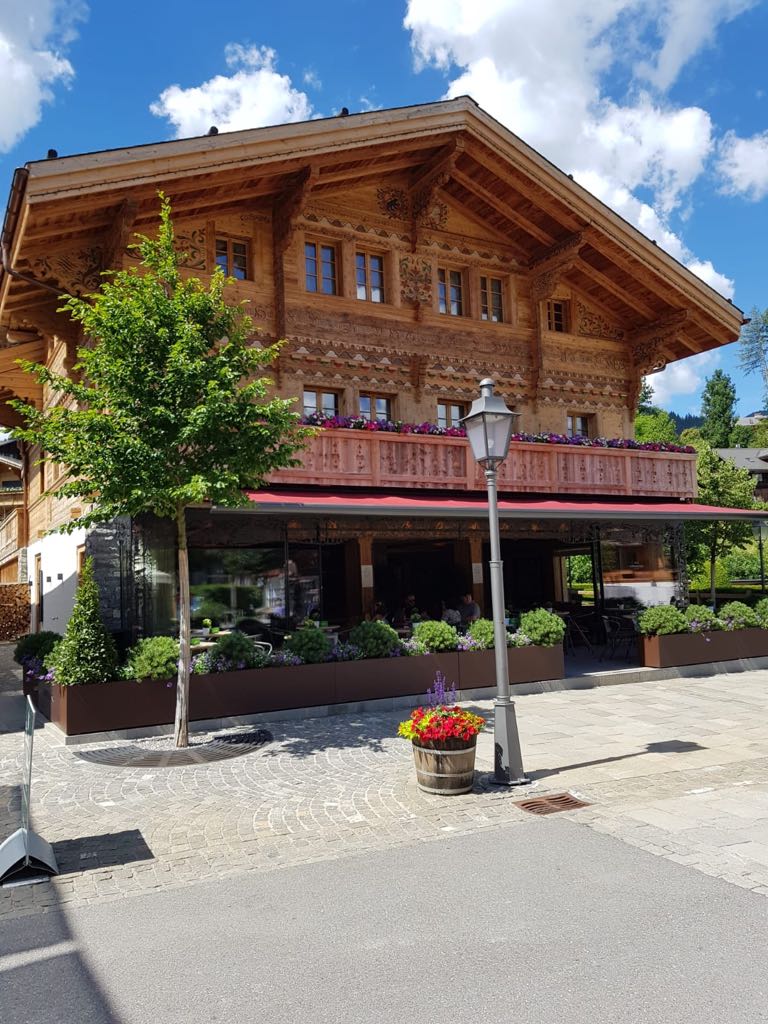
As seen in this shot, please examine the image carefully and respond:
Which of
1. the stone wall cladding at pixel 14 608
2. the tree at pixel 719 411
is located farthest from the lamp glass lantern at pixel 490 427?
the tree at pixel 719 411

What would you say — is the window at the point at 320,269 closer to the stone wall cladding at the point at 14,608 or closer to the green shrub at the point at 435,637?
the green shrub at the point at 435,637

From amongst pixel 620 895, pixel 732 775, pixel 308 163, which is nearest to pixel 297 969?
pixel 620 895

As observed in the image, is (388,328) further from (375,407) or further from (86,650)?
(86,650)

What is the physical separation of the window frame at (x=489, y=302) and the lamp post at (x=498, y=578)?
11224 millimetres

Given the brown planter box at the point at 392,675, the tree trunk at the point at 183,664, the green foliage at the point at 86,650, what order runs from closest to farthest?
the tree trunk at the point at 183,664, the green foliage at the point at 86,650, the brown planter box at the point at 392,675

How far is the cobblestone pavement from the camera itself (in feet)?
19.4

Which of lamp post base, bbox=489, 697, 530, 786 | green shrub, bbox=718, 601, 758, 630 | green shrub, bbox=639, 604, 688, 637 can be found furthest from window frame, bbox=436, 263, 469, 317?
lamp post base, bbox=489, 697, 530, 786

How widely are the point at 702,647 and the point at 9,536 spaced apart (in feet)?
77.4

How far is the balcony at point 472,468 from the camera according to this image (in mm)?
14969

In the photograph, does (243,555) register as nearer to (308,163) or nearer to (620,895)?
(308,163)

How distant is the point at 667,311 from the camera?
65.9ft

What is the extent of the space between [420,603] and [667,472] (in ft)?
23.5

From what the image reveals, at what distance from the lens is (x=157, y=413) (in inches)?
368

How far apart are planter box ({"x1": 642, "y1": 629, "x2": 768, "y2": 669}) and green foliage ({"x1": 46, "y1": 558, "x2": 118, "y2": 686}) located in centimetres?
988
